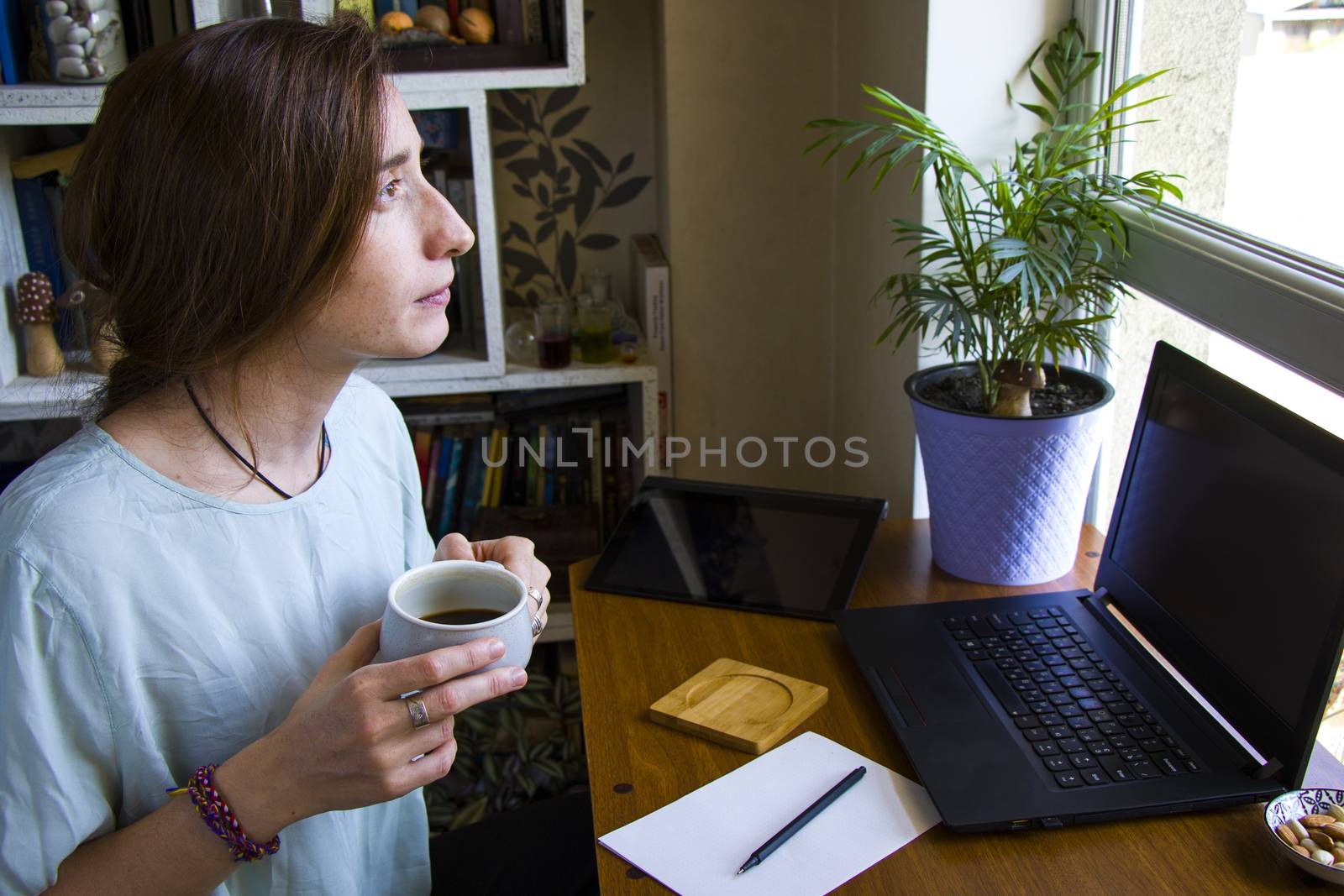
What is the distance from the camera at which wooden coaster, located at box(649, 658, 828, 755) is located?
40.3 inches

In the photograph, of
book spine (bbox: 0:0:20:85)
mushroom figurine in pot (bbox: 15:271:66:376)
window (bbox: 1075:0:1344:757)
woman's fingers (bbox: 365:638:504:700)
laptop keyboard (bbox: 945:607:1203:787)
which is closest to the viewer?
woman's fingers (bbox: 365:638:504:700)

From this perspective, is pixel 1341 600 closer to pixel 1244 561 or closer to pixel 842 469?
pixel 1244 561

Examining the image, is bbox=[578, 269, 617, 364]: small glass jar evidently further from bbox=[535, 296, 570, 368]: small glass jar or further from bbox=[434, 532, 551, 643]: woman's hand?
bbox=[434, 532, 551, 643]: woman's hand

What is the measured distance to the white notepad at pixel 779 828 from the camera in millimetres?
854

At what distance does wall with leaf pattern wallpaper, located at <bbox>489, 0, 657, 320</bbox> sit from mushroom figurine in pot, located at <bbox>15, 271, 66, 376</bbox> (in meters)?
0.76

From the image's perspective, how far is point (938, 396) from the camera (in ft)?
4.46

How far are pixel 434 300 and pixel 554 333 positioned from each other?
916mm

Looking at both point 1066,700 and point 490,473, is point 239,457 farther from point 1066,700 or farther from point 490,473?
point 490,473

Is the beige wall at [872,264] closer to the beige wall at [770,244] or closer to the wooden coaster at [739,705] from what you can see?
the beige wall at [770,244]

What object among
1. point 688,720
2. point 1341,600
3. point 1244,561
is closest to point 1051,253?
point 1244,561

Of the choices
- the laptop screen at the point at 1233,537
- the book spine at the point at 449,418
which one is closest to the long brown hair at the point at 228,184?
the laptop screen at the point at 1233,537

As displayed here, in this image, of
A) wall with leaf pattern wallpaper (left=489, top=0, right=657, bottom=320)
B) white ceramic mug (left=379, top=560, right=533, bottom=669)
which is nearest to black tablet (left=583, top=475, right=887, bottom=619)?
white ceramic mug (left=379, top=560, right=533, bottom=669)

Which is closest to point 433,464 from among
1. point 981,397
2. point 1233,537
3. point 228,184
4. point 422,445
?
point 422,445

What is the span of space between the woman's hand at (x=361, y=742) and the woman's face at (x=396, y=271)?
287mm
